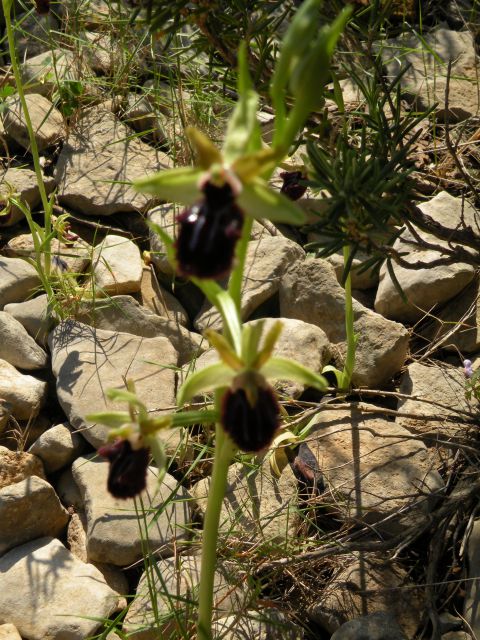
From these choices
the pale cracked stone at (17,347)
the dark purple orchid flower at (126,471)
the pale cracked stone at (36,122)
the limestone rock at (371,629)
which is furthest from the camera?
the pale cracked stone at (36,122)

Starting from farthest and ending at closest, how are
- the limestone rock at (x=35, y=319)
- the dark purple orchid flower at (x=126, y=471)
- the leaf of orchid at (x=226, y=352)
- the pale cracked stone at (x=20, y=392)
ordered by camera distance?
1. the limestone rock at (x=35, y=319)
2. the pale cracked stone at (x=20, y=392)
3. the dark purple orchid flower at (x=126, y=471)
4. the leaf of orchid at (x=226, y=352)

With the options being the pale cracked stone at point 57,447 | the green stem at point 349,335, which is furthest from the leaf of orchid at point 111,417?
the green stem at point 349,335

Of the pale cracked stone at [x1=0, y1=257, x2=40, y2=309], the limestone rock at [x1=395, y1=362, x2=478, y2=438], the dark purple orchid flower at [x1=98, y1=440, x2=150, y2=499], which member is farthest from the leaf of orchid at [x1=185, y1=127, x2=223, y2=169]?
the pale cracked stone at [x1=0, y1=257, x2=40, y2=309]

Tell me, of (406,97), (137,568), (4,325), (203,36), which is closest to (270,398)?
(137,568)

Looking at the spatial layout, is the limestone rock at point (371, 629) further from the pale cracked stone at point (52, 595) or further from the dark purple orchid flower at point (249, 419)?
the dark purple orchid flower at point (249, 419)

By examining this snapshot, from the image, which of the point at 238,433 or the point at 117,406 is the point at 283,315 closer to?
the point at 117,406

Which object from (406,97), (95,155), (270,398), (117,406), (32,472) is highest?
(406,97)
